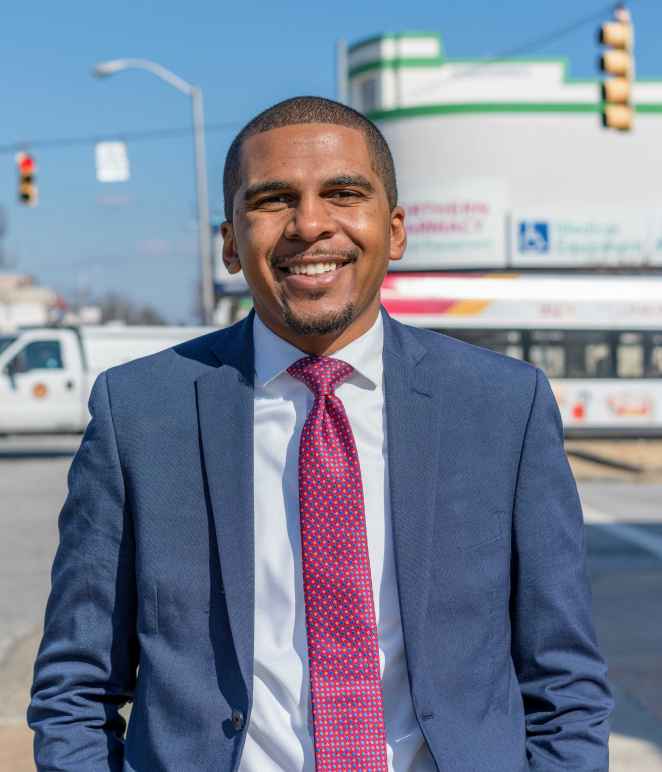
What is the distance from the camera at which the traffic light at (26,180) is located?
2450 centimetres

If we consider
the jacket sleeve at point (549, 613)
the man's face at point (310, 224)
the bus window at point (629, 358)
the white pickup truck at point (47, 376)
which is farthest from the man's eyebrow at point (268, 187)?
the bus window at point (629, 358)

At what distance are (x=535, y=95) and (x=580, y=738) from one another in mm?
44455

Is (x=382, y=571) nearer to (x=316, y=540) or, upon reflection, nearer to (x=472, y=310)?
(x=316, y=540)

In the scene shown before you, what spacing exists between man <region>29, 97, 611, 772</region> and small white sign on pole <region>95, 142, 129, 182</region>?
27.4 meters

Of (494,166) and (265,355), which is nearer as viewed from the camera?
(265,355)

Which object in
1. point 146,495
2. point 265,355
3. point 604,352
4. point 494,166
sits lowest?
point 604,352

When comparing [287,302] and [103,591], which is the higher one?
[287,302]

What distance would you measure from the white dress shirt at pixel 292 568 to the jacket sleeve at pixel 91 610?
0.25m

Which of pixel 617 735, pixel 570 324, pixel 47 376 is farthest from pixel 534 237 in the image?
pixel 617 735

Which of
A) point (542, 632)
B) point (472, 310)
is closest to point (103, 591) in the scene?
point (542, 632)

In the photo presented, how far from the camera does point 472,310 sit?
24875 mm

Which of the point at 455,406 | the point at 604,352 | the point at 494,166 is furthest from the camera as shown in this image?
the point at 494,166

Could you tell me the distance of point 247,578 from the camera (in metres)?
2.03

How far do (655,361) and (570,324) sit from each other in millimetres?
1844
